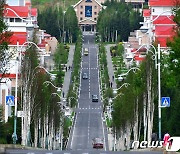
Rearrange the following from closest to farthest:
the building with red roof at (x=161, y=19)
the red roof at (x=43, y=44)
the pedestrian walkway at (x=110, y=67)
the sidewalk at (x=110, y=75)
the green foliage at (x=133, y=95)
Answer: the green foliage at (x=133, y=95), the sidewalk at (x=110, y=75), the pedestrian walkway at (x=110, y=67), the building with red roof at (x=161, y=19), the red roof at (x=43, y=44)

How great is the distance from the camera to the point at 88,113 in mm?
150375

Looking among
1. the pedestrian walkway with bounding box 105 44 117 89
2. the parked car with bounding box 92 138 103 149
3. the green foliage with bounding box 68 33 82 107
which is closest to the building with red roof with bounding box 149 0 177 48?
the pedestrian walkway with bounding box 105 44 117 89

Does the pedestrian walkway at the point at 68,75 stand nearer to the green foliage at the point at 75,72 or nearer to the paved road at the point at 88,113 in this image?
the green foliage at the point at 75,72

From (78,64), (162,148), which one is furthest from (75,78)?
(162,148)

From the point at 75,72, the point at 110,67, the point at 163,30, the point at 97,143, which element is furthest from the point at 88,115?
the point at 163,30

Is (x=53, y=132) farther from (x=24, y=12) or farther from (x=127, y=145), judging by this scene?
(x=24, y=12)

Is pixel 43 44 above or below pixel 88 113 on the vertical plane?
above

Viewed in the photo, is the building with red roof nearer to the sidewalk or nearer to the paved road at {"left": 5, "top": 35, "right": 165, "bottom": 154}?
the sidewalk

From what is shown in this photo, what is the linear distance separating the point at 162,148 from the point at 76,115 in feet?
262

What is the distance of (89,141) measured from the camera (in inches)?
4995

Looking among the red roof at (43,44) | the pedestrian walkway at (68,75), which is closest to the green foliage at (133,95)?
the pedestrian walkway at (68,75)

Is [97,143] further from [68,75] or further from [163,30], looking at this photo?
[163,30]

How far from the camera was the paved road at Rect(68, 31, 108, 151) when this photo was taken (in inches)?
4994

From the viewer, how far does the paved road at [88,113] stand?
12684 cm
